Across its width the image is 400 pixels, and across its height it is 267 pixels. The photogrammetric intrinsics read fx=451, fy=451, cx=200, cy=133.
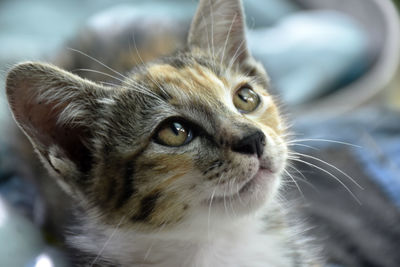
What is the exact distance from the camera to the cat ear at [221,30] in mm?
1380

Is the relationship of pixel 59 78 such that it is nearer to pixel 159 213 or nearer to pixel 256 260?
pixel 159 213

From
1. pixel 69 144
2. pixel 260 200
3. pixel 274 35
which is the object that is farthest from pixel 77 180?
pixel 274 35

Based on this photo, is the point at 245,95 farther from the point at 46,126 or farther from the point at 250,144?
the point at 46,126

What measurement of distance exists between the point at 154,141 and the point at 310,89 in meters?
2.04

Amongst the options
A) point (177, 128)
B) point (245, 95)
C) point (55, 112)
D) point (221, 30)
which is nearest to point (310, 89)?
point (221, 30)

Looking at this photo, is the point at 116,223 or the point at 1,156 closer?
the point at 116,223

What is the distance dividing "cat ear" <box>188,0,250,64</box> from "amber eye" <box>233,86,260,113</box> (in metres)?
0.14

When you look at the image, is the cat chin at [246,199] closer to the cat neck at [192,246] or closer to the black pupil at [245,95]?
the cat neck at [192,246]

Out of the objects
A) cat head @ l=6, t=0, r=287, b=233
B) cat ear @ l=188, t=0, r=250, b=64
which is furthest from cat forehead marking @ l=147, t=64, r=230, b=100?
cat ear @ l=188, t=0, r=250, b=64

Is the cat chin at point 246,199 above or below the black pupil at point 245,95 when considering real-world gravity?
below

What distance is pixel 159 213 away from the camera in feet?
3.43

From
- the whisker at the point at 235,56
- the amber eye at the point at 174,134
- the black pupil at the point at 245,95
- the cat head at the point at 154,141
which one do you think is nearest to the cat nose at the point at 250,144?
the cat head at the point at 154,141

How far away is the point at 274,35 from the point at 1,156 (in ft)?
6.39

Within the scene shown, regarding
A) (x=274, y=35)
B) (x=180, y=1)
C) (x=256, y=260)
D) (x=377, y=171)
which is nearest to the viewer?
(x=256, y=260)
